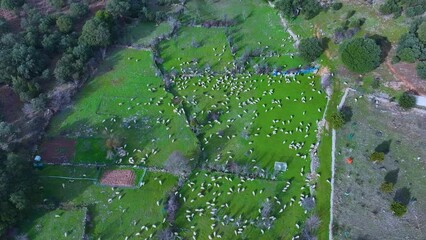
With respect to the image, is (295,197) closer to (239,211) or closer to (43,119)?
(239,211)

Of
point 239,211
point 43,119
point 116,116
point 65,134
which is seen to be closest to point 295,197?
point 239,211

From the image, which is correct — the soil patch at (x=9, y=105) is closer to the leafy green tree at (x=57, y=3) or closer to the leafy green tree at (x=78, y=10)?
the leafy green tree at (x=78, y=10)

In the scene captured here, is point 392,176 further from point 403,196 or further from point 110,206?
point 110,206

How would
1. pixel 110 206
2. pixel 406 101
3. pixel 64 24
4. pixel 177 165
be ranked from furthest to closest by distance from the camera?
pixel 64 24 < pixel 406 101 < pixel 177 165 < pixel 110 206

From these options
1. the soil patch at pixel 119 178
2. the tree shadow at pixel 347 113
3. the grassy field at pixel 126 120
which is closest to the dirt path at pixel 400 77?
the tree shadow at pixel 347 113

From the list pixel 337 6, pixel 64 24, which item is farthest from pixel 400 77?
pixel 64 24

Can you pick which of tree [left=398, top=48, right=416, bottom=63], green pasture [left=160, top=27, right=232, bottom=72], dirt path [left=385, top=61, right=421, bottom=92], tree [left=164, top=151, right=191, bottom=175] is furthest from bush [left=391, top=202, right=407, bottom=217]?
green pasture [left=160, top=27, right=232, bottom=72]
